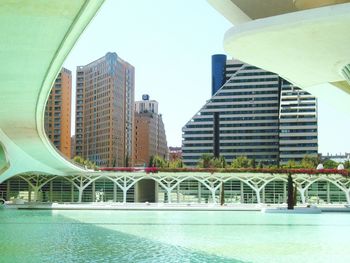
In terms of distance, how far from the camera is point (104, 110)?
107 m

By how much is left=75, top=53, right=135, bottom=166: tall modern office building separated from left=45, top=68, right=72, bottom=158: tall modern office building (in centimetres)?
922

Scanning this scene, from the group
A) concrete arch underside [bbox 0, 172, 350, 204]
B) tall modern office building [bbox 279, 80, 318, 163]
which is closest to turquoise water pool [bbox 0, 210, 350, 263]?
concrete arch underside [bbox 0, 172, 350, 204]

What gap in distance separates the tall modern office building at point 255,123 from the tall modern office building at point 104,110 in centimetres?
1290

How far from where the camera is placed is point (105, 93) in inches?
4215

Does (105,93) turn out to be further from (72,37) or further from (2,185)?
(72,37)

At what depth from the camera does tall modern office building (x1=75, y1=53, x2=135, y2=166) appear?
10506 cm

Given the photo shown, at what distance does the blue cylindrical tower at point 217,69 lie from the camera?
129000 millimetres

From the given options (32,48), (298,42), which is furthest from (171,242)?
(298,42)

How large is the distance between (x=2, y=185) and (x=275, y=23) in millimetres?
48384

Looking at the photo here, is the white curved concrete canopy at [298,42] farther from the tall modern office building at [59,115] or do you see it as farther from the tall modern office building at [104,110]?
the tall modern office building at [104,110]

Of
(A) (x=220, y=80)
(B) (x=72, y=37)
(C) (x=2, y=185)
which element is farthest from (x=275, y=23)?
(A) (x=220, y=80)

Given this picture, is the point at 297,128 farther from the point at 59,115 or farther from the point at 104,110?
the point at 59,115

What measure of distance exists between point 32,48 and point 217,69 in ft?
388

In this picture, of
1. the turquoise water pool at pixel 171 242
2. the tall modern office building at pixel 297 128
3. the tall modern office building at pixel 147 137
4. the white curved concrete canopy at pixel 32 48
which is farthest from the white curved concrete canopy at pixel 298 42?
the tall modern office building at pixel 147 137
